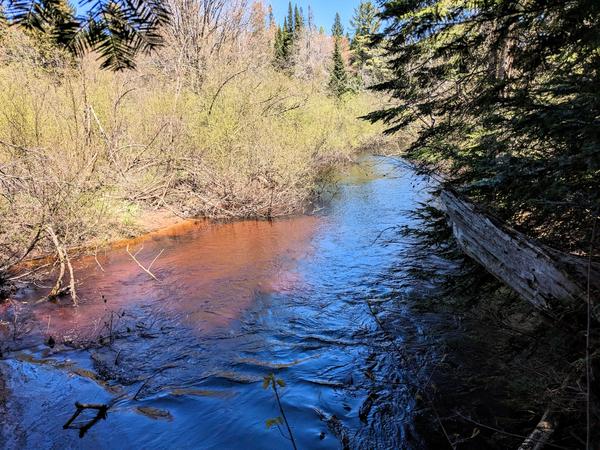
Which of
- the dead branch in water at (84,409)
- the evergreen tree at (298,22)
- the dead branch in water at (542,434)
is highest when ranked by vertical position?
the evergreen tree at (298,22)

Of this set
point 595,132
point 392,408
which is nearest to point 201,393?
point 392,408

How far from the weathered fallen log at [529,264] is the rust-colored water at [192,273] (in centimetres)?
461

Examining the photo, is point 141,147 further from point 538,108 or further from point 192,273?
point 538,108

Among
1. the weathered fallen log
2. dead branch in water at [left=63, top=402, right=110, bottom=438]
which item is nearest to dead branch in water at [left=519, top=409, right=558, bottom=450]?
the weathered fallen log

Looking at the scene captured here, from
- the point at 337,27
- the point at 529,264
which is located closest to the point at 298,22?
the point at 337,27

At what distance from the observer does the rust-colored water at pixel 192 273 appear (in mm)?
7949

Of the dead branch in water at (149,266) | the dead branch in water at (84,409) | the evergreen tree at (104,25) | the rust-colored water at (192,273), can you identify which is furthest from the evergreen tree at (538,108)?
the dead branch in water at (149,266)

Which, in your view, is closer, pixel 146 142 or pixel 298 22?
pixel 146 142

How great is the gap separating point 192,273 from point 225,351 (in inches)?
146

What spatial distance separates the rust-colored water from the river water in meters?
0.05

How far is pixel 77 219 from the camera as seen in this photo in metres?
10.3

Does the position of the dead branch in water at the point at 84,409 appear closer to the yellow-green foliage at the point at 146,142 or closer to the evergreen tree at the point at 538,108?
the evergreen tree at the point at 538,108

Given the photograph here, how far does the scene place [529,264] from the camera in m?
3.27

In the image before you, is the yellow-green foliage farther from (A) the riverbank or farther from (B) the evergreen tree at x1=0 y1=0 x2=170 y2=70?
(B) the evergreen tree at x1=0 y1=0 x2=170 y2=70
